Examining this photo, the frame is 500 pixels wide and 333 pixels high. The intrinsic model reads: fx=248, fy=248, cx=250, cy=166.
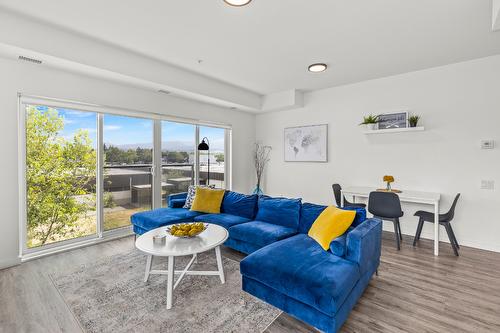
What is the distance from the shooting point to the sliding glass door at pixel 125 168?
3908 millimetres

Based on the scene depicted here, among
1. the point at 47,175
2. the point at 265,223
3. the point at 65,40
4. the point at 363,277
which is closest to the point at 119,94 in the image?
the point at 65,40

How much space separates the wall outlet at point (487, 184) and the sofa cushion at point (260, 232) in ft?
9.25

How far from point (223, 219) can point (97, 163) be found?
2.12m

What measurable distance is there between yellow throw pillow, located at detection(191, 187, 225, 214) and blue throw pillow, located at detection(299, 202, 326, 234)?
137cm

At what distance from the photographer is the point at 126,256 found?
10.6ft

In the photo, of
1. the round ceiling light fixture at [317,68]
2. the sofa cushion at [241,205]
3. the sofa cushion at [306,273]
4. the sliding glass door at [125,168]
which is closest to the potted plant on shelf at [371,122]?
the round ceiling light fixture at [317,68]

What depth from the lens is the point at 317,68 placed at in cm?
379

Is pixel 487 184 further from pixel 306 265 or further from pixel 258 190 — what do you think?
pixel 258 190

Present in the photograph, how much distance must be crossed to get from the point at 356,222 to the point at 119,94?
12.4 feet

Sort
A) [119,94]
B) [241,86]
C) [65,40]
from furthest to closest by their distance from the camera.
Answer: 1. [241,86]
2. [119,94]
3. [65,40]

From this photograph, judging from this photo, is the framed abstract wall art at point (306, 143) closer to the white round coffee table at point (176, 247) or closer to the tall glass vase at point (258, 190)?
the tall glass vase at point (258, 190)

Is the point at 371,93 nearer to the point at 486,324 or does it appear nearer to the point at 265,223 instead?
the point at 265,223

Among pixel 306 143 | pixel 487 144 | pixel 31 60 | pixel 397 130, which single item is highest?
pixel 31 60

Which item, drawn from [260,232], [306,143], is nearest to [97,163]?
[260,232]
